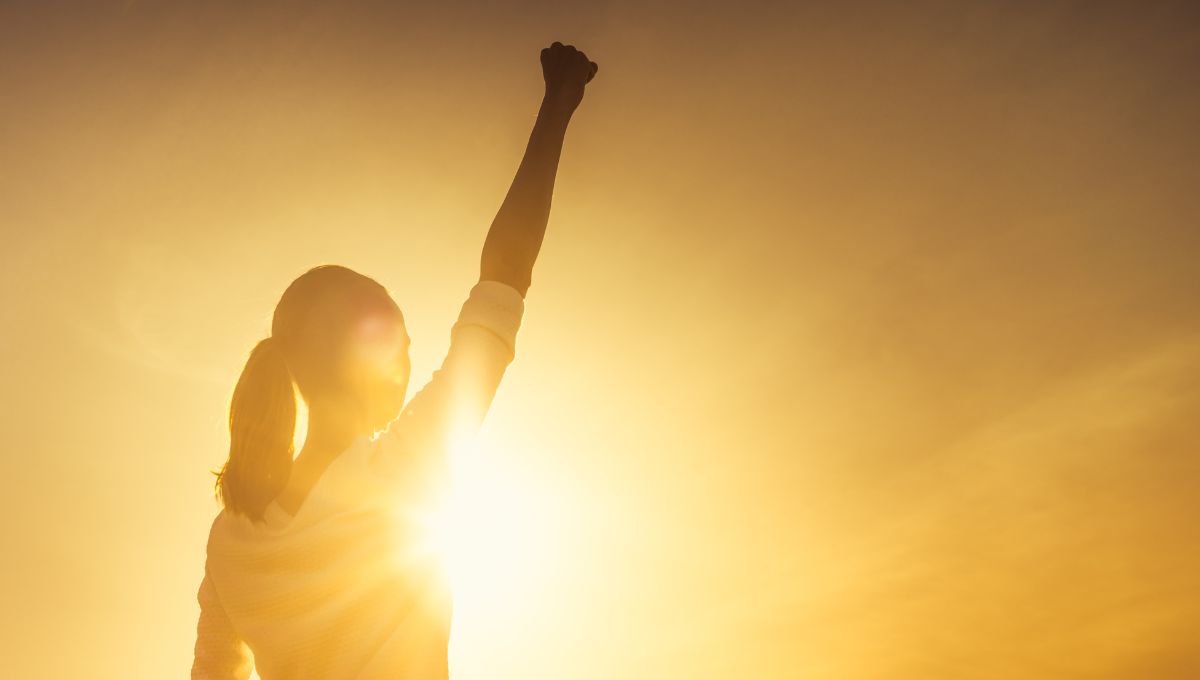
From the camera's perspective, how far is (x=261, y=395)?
Answer: 3.28m

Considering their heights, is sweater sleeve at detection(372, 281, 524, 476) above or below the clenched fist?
below

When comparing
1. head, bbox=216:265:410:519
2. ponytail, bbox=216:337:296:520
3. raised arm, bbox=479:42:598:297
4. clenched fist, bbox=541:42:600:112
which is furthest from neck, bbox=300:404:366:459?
clenched fist, bbox=541:42:600:112

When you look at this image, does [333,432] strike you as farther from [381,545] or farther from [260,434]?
[381,545]

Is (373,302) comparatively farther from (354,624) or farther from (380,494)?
(354,624)

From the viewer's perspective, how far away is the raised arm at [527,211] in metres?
2.88

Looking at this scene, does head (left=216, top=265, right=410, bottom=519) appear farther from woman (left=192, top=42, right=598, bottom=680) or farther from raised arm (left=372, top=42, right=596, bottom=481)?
raised arm (left=372, top=42, right=596, bottom=481)

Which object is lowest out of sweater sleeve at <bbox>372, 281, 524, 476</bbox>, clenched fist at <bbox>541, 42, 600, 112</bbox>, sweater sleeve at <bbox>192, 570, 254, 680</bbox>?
sweater sleeve at <bbox>192, 570, 254, 680</bbox>

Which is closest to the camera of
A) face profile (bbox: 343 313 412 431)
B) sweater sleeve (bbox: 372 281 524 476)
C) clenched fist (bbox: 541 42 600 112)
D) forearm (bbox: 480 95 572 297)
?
sweater sleeve (bbox: 372 281 524 476)

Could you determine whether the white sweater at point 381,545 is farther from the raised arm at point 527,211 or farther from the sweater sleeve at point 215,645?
the sweater sleeve at point 215,645

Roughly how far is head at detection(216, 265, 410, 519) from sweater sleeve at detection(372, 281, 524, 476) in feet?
1.28

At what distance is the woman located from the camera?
106 inches

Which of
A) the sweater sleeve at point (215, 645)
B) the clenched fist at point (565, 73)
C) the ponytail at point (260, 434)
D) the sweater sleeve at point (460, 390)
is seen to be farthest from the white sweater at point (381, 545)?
the clenched fist at point (565, 73)

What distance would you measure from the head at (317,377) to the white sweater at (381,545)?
0.20 m

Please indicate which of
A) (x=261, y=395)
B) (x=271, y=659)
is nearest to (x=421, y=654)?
(x=271, y=659)
